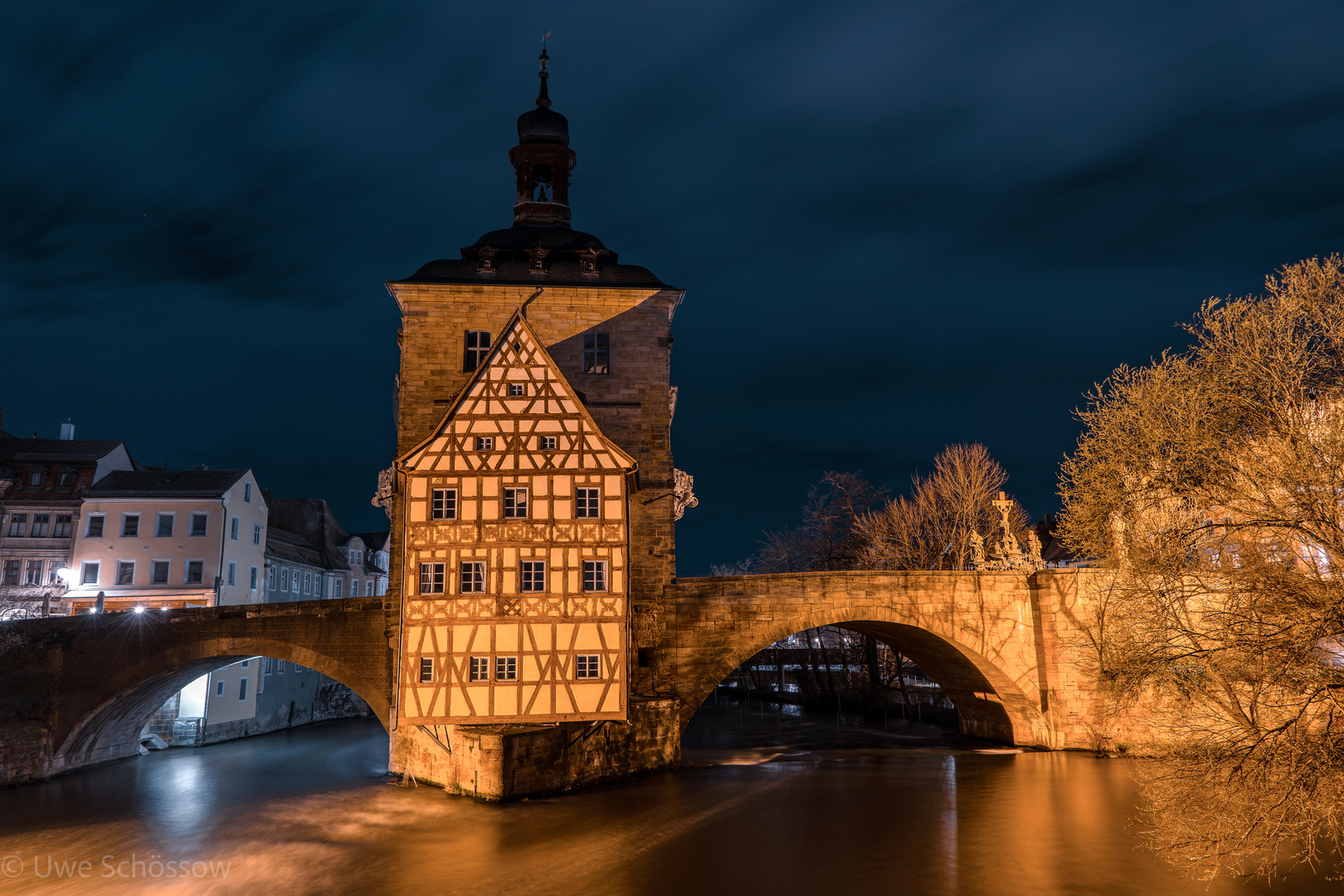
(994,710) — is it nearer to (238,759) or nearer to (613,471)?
(613,471)

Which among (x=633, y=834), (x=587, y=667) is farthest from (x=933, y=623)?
(x=633, y=834)

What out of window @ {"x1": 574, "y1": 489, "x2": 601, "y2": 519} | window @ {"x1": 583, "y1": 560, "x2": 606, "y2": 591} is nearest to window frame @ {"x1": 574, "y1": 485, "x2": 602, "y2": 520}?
window @ {"x1": 574, "y1": 489, "x2": 601, "y2": 519}

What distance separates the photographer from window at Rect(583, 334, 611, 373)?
2727 cm

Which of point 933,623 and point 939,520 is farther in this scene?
point 939,520

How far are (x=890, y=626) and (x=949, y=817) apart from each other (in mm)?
7918

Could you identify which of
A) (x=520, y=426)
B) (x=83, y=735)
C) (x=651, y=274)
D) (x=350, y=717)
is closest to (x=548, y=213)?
(x=651, y=274)

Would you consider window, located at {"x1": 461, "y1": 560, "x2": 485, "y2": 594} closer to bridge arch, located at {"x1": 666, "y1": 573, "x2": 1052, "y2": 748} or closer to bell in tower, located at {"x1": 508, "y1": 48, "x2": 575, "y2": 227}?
bridge arch, located at {"x1": 666, "y1": 573, "x2": 1052, "y2": 748}

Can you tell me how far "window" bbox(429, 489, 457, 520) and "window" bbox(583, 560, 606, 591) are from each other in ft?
12.0

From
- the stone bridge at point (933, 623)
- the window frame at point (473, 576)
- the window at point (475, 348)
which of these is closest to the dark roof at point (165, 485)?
the window at point (475, 348)

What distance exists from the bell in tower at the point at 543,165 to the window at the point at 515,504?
12.1 metres

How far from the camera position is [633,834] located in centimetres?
1833

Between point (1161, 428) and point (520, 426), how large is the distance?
589 inches

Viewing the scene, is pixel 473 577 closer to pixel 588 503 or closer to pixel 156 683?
pixel 588 503

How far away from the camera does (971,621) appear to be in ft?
87.7
